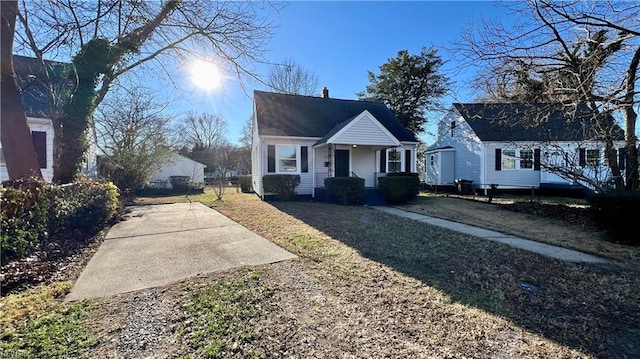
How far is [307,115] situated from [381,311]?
46.6ft

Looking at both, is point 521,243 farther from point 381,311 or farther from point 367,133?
point 367,133

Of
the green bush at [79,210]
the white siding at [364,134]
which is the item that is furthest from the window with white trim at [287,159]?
the green bush at [79,210]

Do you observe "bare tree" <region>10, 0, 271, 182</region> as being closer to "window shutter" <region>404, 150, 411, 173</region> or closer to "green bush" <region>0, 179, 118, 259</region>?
"green bush" <region>0, 179, 118, 259</region>

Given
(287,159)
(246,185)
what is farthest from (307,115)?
(246,185)

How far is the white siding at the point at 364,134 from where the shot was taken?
12.8m

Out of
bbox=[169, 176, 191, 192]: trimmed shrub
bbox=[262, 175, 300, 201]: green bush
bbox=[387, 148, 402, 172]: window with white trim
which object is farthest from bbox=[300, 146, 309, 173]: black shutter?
bbox=[169, 176, 191, 192]: trimmed shrub

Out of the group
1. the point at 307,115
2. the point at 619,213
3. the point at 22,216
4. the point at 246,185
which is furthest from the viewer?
the point at 246,185

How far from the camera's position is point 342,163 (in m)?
15.1

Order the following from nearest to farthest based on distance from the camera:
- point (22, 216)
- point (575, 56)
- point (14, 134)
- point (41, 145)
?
point (22, 216) < point (14, 134) < point (575, 56) < point (41, 145)

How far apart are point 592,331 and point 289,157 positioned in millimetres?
12640

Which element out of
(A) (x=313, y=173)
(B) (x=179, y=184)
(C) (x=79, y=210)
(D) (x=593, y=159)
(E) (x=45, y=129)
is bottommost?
(C) (x=79, y=210)

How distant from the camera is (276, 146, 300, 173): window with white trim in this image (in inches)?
558

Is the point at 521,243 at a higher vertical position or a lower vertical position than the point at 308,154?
lower

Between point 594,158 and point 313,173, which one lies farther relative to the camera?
point 313,173
